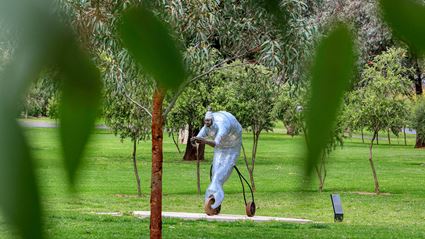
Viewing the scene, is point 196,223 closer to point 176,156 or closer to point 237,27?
point 237,27

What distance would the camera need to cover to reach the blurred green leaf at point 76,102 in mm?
248

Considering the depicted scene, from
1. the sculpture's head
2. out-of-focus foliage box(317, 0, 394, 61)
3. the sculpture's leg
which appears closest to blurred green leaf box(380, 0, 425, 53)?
out-of-focus foliage box(317, 0, 394, 61)

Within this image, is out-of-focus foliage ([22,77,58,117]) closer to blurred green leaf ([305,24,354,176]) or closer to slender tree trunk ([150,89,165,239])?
blurred green leaf ([305,24,354,176])

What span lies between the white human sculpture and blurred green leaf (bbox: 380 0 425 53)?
8145 millimetres

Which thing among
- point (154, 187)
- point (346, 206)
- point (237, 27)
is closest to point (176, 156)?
point (346, 206)

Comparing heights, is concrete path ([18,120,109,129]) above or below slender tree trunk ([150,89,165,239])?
above

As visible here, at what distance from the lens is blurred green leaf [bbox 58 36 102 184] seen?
9.8 inches

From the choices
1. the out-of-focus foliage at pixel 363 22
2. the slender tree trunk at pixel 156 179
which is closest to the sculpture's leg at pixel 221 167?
the slender tree trunk at pixel 156 179

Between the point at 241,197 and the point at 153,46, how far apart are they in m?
12.1

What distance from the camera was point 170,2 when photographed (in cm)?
39

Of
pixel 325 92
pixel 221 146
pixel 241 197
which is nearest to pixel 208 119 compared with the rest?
pixel 221 146

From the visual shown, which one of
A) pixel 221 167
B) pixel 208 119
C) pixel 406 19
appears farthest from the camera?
pixel 221 167

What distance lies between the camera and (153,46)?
12.4 inches

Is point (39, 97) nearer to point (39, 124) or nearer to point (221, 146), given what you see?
point (39, 124)
